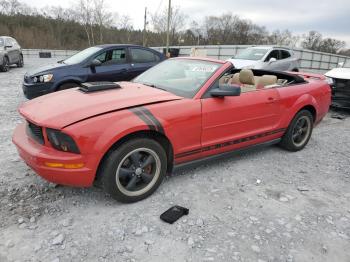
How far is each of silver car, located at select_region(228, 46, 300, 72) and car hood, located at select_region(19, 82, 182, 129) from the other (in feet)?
26.6

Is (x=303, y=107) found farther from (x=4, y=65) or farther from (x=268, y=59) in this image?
(x=4, y=65)

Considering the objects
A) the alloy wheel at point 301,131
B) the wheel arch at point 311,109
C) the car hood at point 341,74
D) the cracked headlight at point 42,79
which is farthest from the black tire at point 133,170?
the car hood at point 341,74

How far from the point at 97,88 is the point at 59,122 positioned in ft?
2.84

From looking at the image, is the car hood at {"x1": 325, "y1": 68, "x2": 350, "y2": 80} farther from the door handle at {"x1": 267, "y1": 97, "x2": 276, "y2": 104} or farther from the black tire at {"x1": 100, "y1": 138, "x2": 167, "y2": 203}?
the black tire at {"x1": 100, "y1": 138, "x2": 167, "y2": 203}

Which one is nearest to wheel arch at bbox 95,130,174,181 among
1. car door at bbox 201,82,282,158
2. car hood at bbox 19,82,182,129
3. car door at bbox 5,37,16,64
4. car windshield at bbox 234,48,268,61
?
car hood at bbox 19,82,182,129

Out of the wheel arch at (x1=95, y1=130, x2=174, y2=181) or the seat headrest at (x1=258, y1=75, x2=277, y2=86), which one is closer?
the wheel arch at (x1=95, y1=130, x2=174, y2=181)

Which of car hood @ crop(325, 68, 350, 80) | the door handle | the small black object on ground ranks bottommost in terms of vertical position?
the small black object on ground

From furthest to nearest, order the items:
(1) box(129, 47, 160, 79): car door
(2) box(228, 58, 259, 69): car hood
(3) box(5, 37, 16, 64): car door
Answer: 1. (3) box(5, 37, 16, 64): car door
2. (2) box(228, 58, 259, 69): car hood
3. (1) box(129, 47, 160, 79): car door

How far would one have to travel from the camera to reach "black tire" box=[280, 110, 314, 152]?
4.84m

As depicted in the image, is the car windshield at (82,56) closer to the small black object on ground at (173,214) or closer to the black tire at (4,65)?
the small black object on ground at (173,214)

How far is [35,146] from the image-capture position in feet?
9.95

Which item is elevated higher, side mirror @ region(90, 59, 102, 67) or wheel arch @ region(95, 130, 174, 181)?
side mirror @ region(90, 59, 102, 67)

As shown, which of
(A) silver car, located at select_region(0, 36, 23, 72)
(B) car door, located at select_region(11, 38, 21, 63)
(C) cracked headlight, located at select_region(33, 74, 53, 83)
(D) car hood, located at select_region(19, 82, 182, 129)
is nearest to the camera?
(D) car hood, located at select_region(19, 82, 182, 129)

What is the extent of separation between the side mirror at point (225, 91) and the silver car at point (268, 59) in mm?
7730
